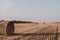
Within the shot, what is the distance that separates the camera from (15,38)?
2.31 meters

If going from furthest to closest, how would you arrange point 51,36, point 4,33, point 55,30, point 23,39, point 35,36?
point 55,30 < point 51,36 < point 35,36 < point 23,39 < point 4,33

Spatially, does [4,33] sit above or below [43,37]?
above

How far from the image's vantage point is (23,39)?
2.42 metres

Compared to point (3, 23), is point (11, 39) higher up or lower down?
lower down

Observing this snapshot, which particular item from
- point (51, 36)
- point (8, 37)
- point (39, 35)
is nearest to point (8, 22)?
point (8, 37)

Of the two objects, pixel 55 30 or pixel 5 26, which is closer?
pixel 5 26

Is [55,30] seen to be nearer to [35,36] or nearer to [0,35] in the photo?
[35,36]

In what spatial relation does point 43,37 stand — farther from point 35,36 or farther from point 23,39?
point 23,39

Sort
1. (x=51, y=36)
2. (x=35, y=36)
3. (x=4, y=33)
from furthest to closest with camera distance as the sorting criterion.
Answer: (x=51, y=36) < (x=35, y=36) < (x=4, y=33)

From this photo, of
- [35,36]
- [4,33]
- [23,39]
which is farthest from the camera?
[35,36]

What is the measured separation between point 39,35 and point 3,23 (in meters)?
0.68

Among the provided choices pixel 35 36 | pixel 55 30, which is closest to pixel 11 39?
pixel 35 36

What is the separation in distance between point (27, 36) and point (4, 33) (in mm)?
428

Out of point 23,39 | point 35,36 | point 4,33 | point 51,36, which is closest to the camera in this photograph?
point 4,33
